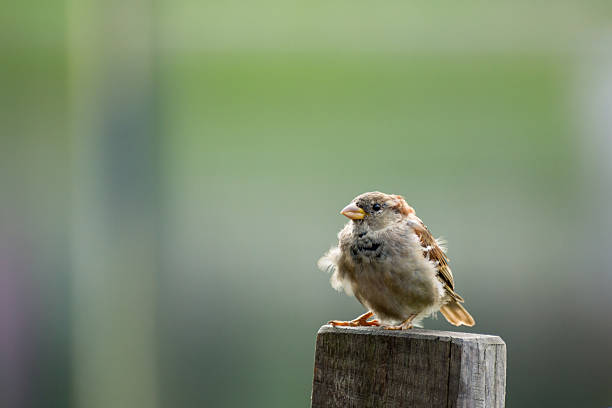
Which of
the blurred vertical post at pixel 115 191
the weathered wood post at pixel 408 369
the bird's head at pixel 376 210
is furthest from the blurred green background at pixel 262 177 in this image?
the weathered wood post at pixel 408 369

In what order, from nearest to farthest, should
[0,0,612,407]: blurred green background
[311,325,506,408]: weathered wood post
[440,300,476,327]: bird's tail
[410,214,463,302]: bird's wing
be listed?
[311,325,506,408]: weathered wood post → [410,214,463,302]: bird's wing → [440,300,476,327]: bird's tail → [0,0,612,407]: blurred green background

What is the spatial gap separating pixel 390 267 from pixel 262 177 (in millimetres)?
2097

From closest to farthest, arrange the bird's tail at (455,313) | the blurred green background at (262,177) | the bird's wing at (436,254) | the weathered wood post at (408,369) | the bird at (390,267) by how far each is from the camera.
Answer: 1. the weathered wood post at (408,369)
2. the bird at (390,267)
3. the bird's wing at (436,254)
4. the bird's tail at (455,313)
5. the blurred green background at (262,177)

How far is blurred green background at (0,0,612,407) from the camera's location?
431 cm

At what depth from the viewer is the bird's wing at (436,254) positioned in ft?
8.43

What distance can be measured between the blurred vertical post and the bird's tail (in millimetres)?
2286

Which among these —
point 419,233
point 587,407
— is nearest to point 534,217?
point 587,407

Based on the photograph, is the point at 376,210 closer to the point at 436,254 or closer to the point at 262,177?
the point at 436,254

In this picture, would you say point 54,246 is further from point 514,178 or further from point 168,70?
point 514,178

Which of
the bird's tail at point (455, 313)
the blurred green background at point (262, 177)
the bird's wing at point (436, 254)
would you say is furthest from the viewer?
the blurred green background at point (262, 177)

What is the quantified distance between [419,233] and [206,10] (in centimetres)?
261

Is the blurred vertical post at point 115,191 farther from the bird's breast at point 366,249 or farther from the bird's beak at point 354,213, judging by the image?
the bird's breast at point 366,249

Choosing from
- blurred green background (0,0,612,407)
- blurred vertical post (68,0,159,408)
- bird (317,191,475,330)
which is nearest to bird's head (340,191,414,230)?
bird (317,191,475,330)

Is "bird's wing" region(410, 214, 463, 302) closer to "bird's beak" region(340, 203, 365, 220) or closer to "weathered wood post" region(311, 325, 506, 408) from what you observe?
"bird's beak" region(340, 203, 365, 220)
